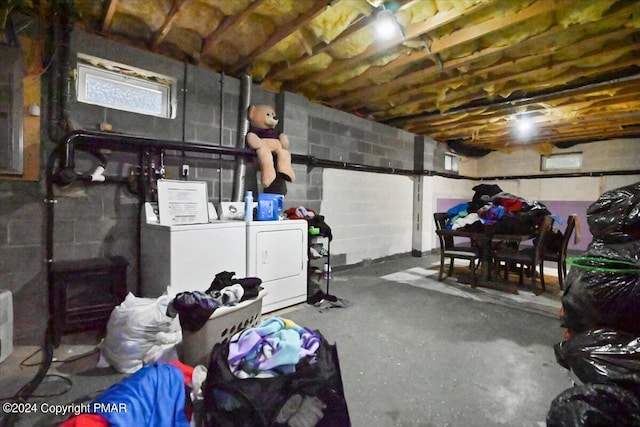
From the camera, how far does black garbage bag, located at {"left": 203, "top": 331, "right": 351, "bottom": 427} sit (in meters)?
1.07

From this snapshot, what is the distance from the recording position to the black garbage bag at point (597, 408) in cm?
102

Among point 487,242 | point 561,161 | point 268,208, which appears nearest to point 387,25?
point 268,208

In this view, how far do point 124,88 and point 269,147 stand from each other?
4.49 feet

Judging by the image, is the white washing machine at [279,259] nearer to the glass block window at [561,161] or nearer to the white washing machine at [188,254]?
the white washing machine at [188,254]

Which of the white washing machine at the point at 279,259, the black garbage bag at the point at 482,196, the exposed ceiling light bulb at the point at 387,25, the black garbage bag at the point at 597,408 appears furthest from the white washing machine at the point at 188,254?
the black garbage bag at the point at 482,196

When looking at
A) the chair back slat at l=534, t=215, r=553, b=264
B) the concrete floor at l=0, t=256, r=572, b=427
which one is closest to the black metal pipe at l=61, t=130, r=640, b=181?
the concrete floor at l=0, t=256, r=572, b=427

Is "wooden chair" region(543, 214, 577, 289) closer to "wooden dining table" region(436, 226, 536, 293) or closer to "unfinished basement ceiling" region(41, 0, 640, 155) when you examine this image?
"wooden dining table" region(436, 226, 536, 293)

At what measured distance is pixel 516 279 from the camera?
13.5 ft

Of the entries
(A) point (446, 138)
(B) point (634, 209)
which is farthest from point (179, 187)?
(A) point (446, 138)

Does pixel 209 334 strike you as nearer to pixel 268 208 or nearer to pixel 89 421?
pixel 89 421

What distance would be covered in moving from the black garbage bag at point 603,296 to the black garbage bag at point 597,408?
37 cm

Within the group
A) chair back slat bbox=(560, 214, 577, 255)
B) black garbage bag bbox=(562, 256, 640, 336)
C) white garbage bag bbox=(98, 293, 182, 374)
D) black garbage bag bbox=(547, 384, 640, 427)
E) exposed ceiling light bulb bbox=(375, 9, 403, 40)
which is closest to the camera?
black garbage bag bbox=(547, 384, 640, 427)

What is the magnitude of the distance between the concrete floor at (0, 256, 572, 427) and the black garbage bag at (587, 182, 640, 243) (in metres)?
0.91

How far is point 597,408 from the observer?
41.1 inches
